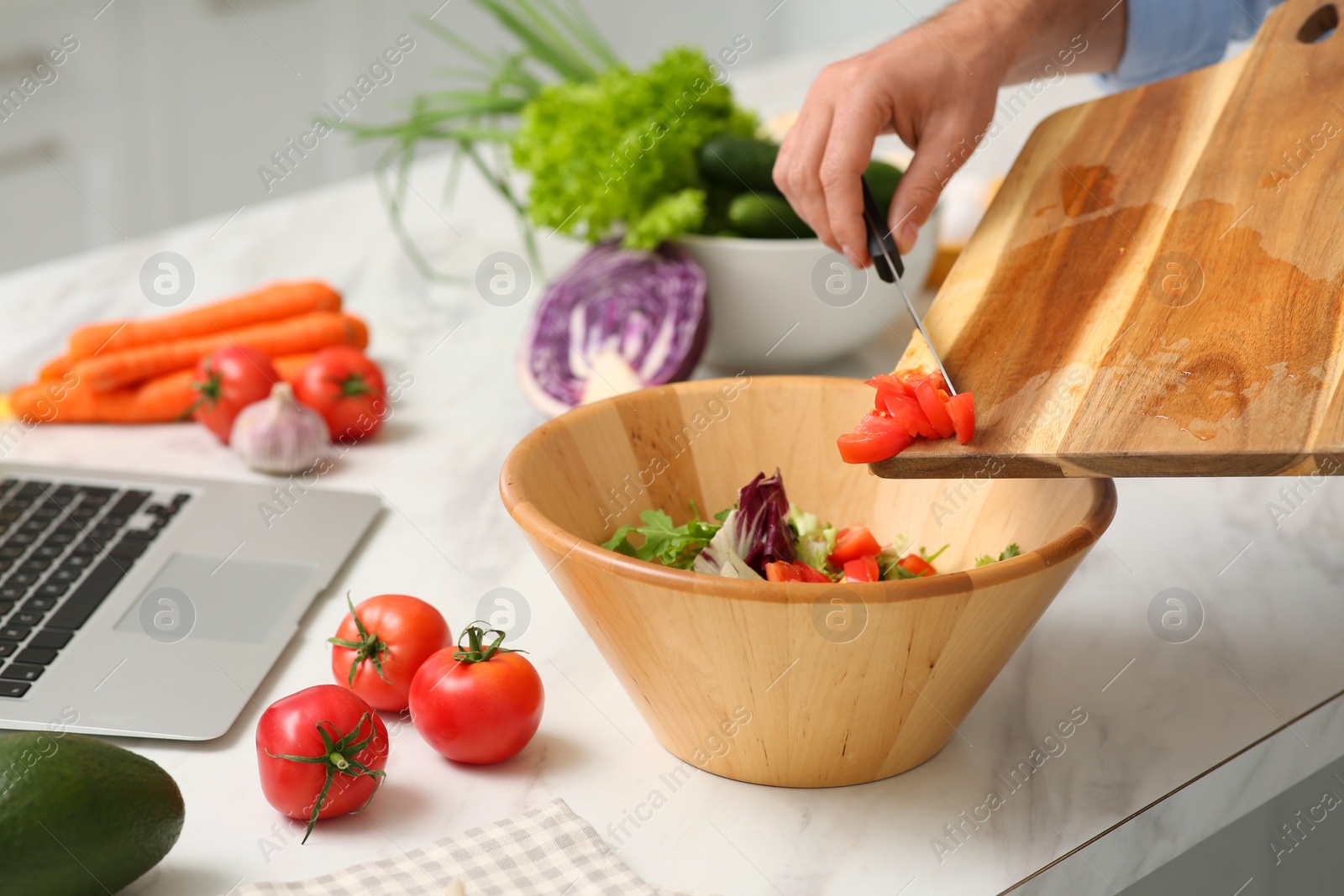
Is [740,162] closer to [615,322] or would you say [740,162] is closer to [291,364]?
[615,322]

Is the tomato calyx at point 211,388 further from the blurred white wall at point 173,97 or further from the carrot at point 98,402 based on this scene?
the blurred white wall at point 173,97

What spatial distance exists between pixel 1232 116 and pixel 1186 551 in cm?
43

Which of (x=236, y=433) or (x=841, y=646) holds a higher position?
(x=236, y=433)

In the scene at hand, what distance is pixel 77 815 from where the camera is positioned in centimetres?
72

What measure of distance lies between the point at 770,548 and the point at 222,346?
0.93 metres

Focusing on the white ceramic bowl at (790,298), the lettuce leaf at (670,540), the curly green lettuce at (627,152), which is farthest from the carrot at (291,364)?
the lettuce leaf at (670,540)

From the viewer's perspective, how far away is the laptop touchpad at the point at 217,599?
1.05m

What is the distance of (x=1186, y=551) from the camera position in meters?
1.22

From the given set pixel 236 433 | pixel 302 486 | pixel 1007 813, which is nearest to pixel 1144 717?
pixel 1007 813

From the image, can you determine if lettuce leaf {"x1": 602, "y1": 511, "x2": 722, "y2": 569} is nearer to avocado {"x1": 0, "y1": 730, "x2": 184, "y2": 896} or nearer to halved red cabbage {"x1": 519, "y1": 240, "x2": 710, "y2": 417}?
avocado {"x1": 0, "y1": 730, "x2": 184, "y2": 896}

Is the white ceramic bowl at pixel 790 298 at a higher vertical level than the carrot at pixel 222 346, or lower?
lower

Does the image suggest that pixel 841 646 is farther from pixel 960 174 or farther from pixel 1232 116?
pixel 960 174

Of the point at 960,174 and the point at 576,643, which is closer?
the point at 576,643

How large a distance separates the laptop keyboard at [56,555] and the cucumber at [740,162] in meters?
0.76
